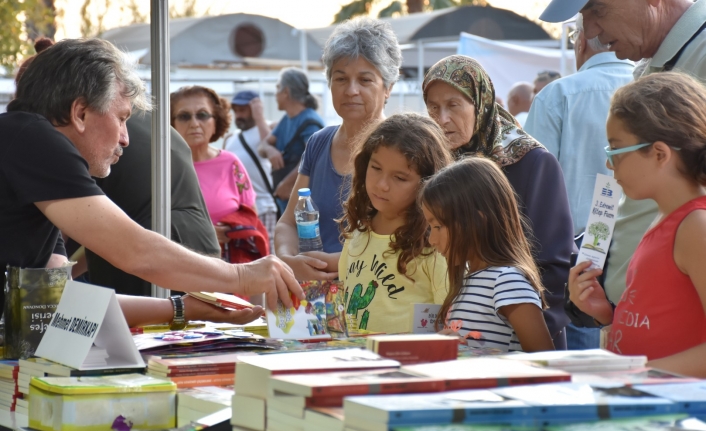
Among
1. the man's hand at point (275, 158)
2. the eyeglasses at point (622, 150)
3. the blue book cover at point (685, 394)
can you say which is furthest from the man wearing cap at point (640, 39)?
the man's hand at point (275, 158)

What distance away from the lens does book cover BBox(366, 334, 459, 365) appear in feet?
5.32

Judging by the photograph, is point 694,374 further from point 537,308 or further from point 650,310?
point 537,308

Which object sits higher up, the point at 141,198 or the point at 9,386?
the point at 141,198

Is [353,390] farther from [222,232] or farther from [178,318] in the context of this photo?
[222,232]

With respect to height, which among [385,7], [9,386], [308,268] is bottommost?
[9,386]

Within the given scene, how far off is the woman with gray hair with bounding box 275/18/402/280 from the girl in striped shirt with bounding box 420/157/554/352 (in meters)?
0.91

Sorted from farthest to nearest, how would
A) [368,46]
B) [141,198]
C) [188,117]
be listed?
[188,117] → [141,198] → [368,46]

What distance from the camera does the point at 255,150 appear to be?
8.16 metres

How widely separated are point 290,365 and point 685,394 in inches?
24.3

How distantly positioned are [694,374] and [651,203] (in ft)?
2.77

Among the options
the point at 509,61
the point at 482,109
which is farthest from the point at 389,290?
the point at 509,61

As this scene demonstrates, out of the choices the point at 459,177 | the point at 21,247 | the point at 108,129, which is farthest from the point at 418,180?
the point at 21,247

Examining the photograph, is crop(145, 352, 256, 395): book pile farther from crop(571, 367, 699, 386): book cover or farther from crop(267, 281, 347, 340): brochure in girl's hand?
crop(571, 367, 699, 386): book cover

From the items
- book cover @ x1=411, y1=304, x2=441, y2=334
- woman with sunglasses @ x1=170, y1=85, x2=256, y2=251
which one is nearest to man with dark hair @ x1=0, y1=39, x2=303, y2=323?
book cover @ x1=411, y1=304, x2=441, y2=334
